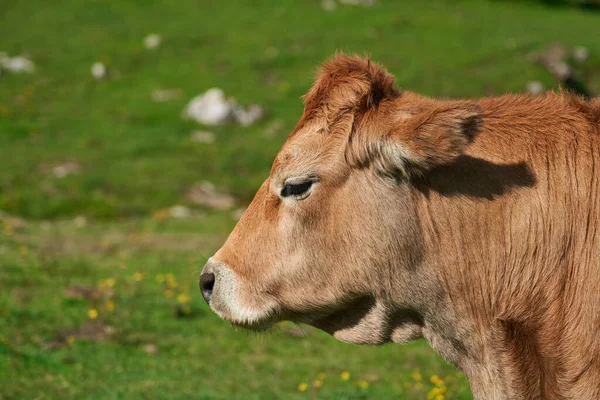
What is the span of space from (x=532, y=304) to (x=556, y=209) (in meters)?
0.51

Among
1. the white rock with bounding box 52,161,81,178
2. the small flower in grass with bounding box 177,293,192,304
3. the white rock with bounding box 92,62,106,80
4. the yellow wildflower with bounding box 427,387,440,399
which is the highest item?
the yellow wildflower with bounding box 427,387,440,399

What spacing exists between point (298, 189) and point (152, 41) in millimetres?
21570

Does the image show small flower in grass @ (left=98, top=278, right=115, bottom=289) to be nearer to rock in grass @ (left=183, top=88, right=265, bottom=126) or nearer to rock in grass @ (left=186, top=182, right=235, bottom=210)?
rock in grass @ (left=186, top=182, right=235, bottom=210)

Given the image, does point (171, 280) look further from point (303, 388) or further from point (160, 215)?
point (160, 215)

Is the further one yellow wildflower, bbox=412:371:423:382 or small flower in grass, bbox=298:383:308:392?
yellow wildflower, bbox=412:371:423:382

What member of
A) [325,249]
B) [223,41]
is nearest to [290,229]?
[325,249]

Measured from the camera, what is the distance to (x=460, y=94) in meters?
22.2

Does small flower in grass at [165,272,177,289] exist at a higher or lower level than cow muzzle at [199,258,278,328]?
lower

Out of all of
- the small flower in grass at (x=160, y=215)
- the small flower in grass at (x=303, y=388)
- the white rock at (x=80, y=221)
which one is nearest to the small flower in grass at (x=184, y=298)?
the small flower in grass at (x=303, y=388)

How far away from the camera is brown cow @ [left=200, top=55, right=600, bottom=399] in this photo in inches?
177

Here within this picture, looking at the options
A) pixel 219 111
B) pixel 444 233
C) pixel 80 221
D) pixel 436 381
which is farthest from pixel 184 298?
pixel 219 111

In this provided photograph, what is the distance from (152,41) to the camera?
25.5m

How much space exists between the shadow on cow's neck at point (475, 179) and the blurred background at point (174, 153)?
1484mm

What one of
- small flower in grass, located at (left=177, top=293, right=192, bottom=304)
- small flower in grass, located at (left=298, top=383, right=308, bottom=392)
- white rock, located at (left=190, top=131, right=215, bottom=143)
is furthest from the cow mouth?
white rock, located at (left=190, top=131, right=215, bottom=143)
